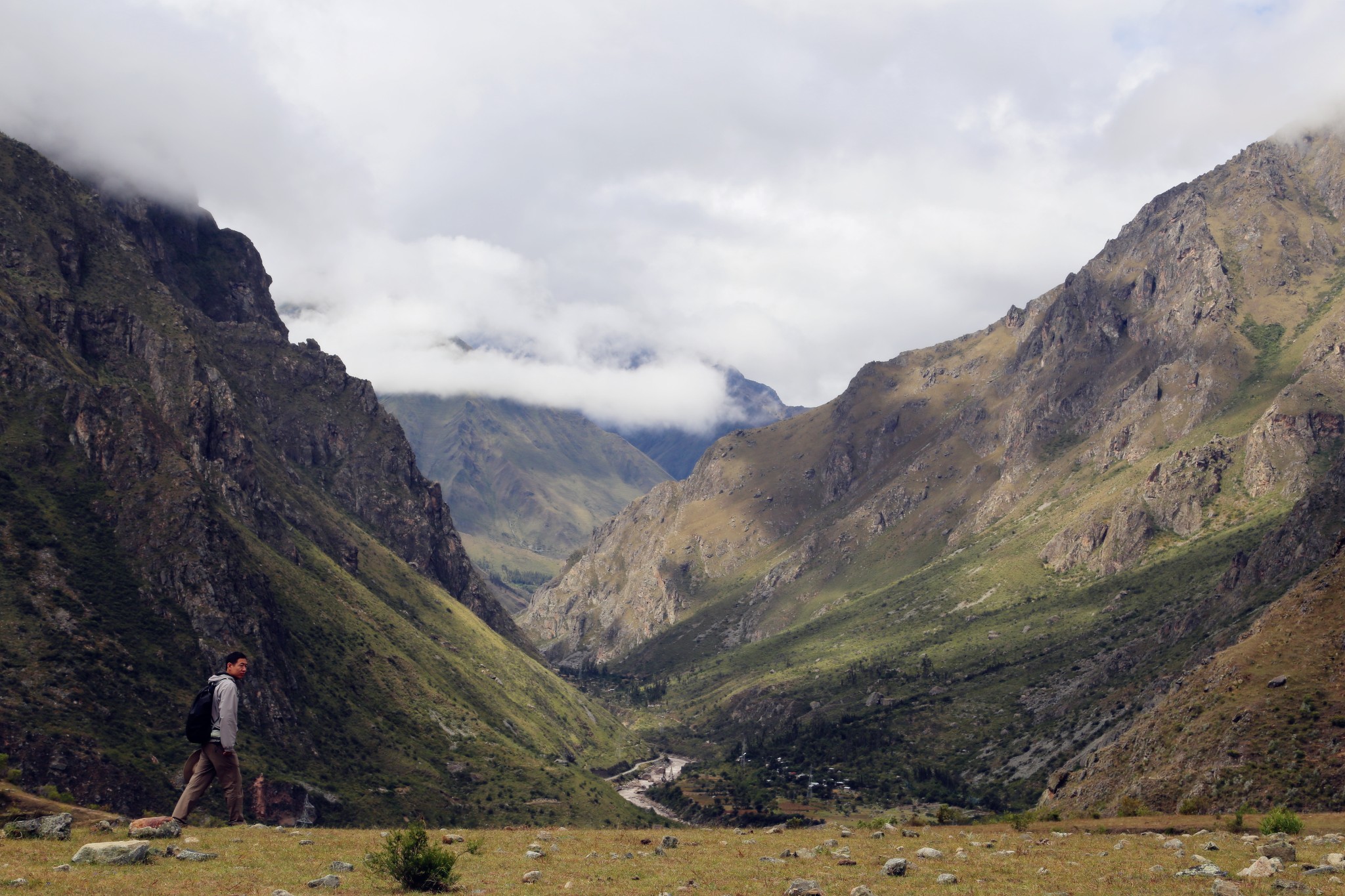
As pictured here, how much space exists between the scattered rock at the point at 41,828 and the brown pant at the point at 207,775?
4268 millimetres

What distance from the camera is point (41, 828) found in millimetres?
32250

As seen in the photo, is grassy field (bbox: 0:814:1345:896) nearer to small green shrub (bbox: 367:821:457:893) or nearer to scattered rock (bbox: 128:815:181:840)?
small green shrub (bbox: 367:821:457:893)

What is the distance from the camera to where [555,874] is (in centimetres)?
3309

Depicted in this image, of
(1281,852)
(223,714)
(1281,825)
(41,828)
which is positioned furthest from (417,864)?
(1281,825)

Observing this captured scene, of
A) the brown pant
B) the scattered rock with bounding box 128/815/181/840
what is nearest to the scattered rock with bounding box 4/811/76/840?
the scattered rock with bounding box 128/815/181/840

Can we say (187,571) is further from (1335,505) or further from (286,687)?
(1335,505)

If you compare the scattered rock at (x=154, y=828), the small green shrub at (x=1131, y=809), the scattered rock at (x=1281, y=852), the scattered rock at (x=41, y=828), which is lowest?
the small green shrub at (x=1131, y=809)

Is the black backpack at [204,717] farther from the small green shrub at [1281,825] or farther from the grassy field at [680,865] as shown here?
the small green shrub at [1281,825]

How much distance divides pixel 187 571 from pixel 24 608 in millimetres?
38222

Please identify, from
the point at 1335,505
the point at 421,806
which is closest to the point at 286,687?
the point at 421,806

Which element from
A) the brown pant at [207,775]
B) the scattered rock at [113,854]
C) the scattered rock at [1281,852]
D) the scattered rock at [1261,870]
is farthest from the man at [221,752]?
the scattered rock at [1281,852]

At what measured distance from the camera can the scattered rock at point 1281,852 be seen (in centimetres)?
3484

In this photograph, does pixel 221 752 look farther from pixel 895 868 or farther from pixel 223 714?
pixel 895 868

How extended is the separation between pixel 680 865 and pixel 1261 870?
21.7 metres
